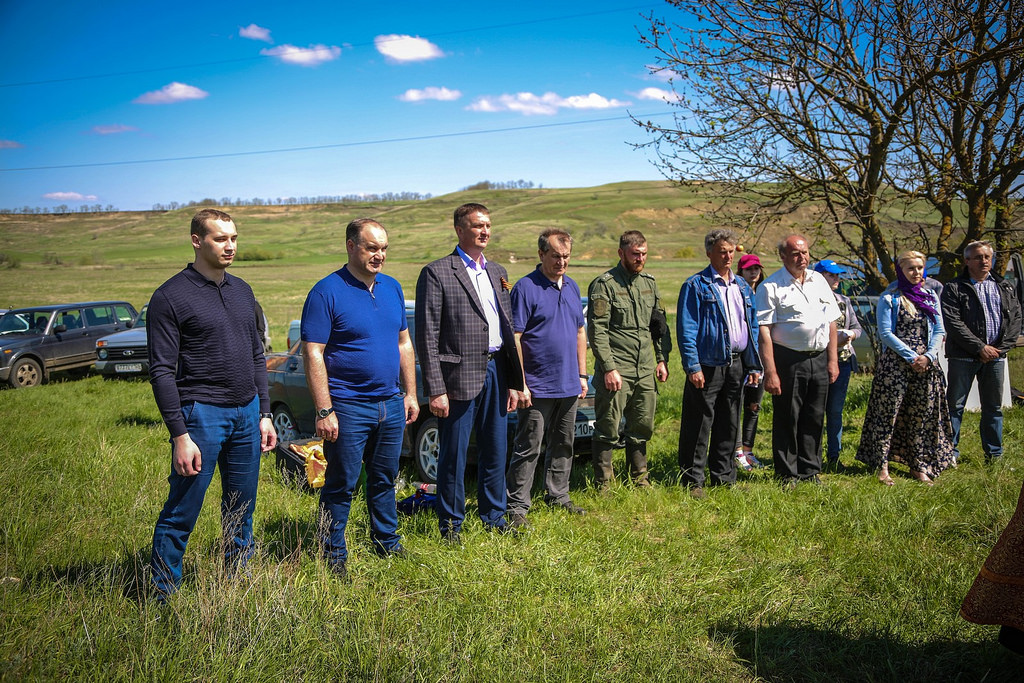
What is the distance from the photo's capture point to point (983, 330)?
251 inches

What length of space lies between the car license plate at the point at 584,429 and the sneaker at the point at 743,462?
1.52 m

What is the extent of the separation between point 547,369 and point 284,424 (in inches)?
162

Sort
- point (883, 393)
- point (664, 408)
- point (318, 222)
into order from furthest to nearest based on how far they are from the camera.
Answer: point (318, 222), point (664, 408), point (883, 393)

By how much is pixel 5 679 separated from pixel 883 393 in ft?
21.4

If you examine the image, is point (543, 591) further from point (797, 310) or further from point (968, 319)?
point (968, 319)

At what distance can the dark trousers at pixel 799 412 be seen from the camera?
579cm

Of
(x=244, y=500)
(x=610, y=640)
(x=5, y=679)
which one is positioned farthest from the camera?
(x=244, y=500)

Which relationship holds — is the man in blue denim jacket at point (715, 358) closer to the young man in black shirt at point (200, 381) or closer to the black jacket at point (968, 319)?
the black jacket at point (968, 319)

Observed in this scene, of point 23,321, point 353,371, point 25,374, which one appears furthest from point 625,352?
point 23,321

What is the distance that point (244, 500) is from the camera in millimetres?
3693

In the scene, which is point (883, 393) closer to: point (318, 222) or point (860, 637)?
point (860, 637)

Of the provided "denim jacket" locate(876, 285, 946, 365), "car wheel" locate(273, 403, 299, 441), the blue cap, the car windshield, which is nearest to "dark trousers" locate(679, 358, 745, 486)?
"denim jacket" locate(876, 285, 946, 365)

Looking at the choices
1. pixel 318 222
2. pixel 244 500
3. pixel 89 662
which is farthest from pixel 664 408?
pixel 318 222

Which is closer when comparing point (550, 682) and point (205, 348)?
point (550, 682)
